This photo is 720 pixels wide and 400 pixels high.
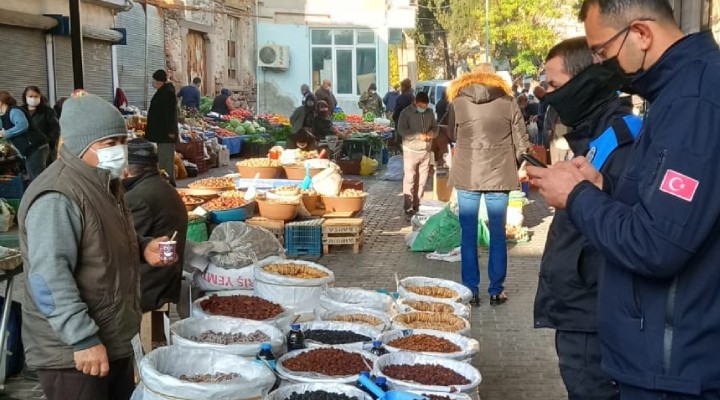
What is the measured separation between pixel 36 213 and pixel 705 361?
8.44 ft

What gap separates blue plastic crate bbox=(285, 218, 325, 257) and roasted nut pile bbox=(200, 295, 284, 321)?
4.66 metres

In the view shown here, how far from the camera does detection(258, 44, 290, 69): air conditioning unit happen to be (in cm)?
3272

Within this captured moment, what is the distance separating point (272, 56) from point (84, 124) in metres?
29.9

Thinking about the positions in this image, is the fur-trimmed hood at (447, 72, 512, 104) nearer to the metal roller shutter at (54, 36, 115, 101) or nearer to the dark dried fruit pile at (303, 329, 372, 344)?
the dark dried fruit pile at (303, 329, 372, 344)

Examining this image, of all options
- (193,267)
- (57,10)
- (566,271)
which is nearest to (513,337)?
(193,267)

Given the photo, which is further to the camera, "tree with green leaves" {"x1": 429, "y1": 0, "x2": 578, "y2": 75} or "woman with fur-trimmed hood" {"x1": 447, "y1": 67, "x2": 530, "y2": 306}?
"tree with green leaves" {"x1": 429, "y1": 0, "x2": 578, "y2": 75}

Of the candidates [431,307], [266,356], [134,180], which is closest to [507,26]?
[431,307]

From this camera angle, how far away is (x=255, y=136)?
2155 cm

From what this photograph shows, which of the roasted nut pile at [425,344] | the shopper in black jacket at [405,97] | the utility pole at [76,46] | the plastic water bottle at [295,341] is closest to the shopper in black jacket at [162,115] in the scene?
the utility pole at [76,46]

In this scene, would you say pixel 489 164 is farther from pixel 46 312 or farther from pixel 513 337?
pixel 46 312

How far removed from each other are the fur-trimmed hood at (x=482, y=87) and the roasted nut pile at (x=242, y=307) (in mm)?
3200

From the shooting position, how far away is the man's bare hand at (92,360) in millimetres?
3289

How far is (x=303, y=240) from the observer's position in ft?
32.7

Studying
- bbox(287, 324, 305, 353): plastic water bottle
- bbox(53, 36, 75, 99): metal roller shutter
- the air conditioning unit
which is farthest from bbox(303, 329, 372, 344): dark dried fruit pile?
the air conditioning unit
